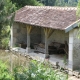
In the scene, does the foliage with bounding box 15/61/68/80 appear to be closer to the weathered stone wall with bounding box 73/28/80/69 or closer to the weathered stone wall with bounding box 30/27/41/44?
the weathered stone wall with bounding box 73/28/80/69

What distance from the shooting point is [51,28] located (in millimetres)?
15602

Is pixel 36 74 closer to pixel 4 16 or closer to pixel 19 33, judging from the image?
pixel 4 16

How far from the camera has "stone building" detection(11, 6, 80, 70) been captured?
13914 millimetres

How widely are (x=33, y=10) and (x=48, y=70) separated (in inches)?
460

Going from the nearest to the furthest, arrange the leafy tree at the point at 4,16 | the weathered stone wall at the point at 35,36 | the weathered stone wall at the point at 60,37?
1. the leafy tree at the point at 4,16
2. the weathered stone wall at the point at 60,37
3. the weathered stone wall at the point at 35,36

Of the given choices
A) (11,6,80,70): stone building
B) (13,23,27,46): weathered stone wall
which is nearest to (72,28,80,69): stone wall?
(11,6,80,70): stone building

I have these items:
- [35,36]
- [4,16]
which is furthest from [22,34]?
[4,16]

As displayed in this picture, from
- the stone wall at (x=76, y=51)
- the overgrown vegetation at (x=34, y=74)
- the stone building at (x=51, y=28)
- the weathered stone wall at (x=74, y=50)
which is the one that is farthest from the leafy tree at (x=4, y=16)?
the stone wall at (x=76, y=51)

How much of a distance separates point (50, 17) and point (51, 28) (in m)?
1.18

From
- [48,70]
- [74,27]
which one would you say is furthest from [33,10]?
[48,70]

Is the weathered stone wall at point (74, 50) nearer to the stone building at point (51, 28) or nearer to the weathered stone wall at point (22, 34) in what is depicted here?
the stone building at point (51, 28)

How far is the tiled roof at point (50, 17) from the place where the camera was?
14.6m

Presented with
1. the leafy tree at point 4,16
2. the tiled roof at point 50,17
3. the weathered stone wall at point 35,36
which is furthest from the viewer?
the weathered stone wall at point 35,36

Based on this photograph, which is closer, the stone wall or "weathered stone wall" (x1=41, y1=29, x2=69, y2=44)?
the stone wall
